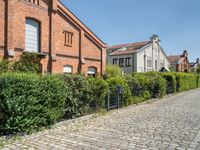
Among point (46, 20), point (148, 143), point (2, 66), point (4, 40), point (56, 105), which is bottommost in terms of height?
point (148, 143)

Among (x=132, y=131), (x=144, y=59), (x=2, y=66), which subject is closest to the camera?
(x=132, y=131)

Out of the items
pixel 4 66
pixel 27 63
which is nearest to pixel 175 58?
pixel 27 63

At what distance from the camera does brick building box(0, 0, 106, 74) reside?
1548cm

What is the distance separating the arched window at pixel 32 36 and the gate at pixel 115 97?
7535 millimetres

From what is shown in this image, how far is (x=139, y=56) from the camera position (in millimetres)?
46719

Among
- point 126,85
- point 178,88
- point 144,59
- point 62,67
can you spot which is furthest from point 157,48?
point 126,85

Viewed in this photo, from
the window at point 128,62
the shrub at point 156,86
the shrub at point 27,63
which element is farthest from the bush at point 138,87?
the window at point 128,62

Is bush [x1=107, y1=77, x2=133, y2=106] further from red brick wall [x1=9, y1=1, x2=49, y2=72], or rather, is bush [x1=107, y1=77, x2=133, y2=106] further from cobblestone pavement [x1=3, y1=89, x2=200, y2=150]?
red brick wall [x1=9, y1=1, x2=49, y2=72]

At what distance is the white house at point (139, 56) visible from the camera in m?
46.4

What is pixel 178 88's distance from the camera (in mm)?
26266

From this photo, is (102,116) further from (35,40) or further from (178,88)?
(178,88)

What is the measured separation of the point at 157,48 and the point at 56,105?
158ft

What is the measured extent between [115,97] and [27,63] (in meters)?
6.53

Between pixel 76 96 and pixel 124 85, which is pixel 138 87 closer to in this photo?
pixel 124 85
